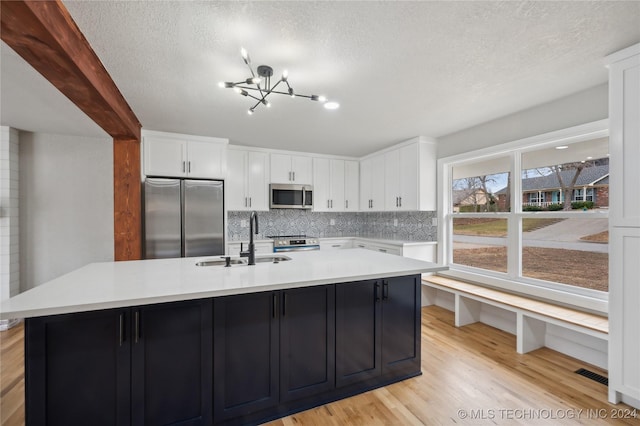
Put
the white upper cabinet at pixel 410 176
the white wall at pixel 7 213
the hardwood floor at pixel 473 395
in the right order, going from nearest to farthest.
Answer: the hardwood floor at pixel 473 395 → the white wall at pixel 7 213 → the white upper cabinet at pixel 410 176

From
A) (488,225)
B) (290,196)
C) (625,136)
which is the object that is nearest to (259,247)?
(290,196)

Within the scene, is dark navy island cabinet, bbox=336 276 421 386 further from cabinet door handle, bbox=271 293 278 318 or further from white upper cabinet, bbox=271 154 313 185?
white upper cabinet, bbox=271 154 313 185

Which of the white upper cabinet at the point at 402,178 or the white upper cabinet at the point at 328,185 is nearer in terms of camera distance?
the white upper cabinet at the point at 402,178

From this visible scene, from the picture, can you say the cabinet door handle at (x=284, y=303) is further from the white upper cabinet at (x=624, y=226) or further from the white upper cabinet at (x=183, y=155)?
the white upper cabinet at (x=183, y=155)

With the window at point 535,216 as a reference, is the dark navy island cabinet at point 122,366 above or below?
below

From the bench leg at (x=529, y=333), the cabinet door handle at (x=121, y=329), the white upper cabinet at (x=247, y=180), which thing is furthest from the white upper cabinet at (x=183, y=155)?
the bench leg at (x=529, y=333)

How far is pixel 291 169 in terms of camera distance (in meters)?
4.86

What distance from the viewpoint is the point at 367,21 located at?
1566mm

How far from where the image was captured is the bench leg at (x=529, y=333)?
266 centimetres

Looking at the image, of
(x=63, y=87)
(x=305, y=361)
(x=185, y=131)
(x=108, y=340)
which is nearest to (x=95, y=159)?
(x=185, y=131)

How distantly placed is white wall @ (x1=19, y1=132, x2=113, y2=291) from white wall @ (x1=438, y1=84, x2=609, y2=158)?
187 inches

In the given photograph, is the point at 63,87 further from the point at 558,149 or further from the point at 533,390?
the point at 558,149

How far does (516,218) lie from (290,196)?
126 inches

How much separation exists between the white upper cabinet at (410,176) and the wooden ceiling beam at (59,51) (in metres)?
3.53
